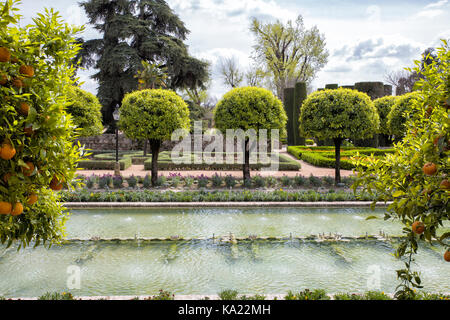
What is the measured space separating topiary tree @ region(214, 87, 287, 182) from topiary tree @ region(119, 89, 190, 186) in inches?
59.8

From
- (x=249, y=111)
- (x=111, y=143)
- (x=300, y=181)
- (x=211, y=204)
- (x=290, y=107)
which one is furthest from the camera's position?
(x=290, y=107)

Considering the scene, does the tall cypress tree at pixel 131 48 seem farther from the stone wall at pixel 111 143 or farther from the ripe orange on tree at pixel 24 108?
the ripe orange on tree at pixel 24 108

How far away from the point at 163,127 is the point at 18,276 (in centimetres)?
714

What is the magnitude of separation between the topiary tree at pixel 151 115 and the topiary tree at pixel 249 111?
1519 mm

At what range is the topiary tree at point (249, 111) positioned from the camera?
37.5ft

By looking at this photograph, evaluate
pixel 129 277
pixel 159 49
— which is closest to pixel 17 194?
pixel 129 277

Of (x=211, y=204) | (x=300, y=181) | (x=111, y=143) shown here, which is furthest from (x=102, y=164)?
(x=300, y=181)

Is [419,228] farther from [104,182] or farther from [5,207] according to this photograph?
[104,182]

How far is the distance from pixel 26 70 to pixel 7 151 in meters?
0.62

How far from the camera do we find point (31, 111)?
6.77ft

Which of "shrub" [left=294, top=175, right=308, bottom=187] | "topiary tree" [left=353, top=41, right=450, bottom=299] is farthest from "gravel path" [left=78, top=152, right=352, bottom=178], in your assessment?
"topiary tree" [left=353, top=41, right=450, bottom=299]

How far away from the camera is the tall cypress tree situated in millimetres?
22703

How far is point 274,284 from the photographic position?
15.6ft

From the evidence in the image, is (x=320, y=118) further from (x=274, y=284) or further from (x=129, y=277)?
(x=129, y=277)
